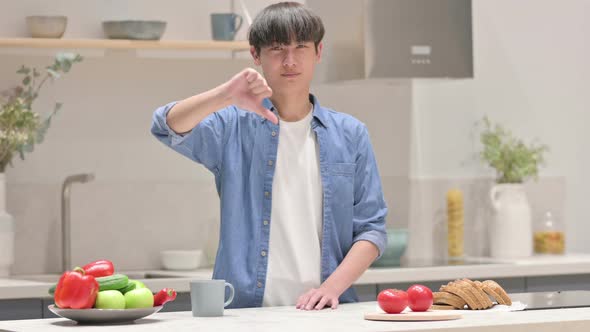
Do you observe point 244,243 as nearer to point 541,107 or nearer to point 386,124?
point 386,124

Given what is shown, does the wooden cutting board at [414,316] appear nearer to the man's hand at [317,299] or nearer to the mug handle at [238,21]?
the man's hand at [317,299]

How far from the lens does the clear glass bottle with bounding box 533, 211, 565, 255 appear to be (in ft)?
16.6

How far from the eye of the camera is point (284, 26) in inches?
113

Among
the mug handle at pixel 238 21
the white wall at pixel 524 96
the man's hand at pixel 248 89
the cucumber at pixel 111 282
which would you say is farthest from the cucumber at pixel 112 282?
the white wall at pixel 524 96

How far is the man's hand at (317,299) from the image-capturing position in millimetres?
2674

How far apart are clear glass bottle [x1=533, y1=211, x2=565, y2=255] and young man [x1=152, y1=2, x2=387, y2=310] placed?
2.24 meters

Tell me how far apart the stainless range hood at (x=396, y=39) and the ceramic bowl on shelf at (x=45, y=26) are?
1.05 meters

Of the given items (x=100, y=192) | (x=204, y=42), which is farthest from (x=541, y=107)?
(x=100, y=192)

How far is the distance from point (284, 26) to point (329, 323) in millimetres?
886

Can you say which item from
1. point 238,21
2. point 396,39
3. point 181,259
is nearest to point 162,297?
point 181,259

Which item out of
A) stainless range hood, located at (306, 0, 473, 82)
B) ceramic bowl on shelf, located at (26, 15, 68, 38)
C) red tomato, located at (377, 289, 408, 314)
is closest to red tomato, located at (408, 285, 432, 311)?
red tomato, located at (377, 289, 408, 314)

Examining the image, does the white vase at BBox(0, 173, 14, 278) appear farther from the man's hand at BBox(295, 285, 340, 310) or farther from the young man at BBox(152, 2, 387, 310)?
the man's hand at BBox(295, 285, 340, 310)

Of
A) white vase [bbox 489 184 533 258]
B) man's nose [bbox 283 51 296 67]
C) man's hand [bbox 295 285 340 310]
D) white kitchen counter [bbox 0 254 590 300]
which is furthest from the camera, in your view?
white vase [bbox 489 184 533 258]

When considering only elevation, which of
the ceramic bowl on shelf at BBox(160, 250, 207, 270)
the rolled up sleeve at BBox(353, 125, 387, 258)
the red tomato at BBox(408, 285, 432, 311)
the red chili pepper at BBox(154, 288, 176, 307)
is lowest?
the ceramic bowl on shelf at BBox(160, 250, 207, 270)
